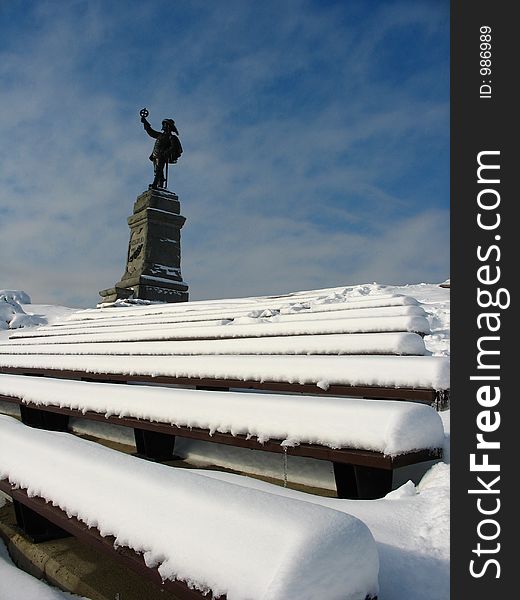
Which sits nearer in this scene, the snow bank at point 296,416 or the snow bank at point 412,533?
the snow bank at point 412,533

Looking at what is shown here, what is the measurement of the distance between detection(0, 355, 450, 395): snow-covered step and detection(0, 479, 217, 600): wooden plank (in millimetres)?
1062

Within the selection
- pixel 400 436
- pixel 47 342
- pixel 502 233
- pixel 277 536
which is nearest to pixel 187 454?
pixel 400 436

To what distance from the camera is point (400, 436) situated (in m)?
→ 1.27

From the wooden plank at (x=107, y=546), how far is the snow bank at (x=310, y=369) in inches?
41.9

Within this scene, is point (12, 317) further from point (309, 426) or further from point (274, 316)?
point (309, 426)

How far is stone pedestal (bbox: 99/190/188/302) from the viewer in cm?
961

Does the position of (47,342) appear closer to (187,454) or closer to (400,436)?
(187,454)

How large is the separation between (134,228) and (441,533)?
10204mm

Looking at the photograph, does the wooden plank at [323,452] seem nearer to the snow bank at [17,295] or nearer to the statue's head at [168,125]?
the statue's head at [168,125]

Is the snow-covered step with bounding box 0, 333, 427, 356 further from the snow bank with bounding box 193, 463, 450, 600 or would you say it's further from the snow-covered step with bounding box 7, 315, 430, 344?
the snow bank with bounding box 193, 463, 450, 600

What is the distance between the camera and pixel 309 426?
1.45m

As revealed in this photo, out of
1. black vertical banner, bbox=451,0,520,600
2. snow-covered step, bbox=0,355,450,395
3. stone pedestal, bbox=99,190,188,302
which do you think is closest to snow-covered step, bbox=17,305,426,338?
snow-covered step, bbox=0,355,450,395

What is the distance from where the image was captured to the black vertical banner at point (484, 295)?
2.67ft

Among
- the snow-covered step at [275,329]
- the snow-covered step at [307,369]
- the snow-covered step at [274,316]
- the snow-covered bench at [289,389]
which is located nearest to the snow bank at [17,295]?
the snow-covered step at [274,316]
